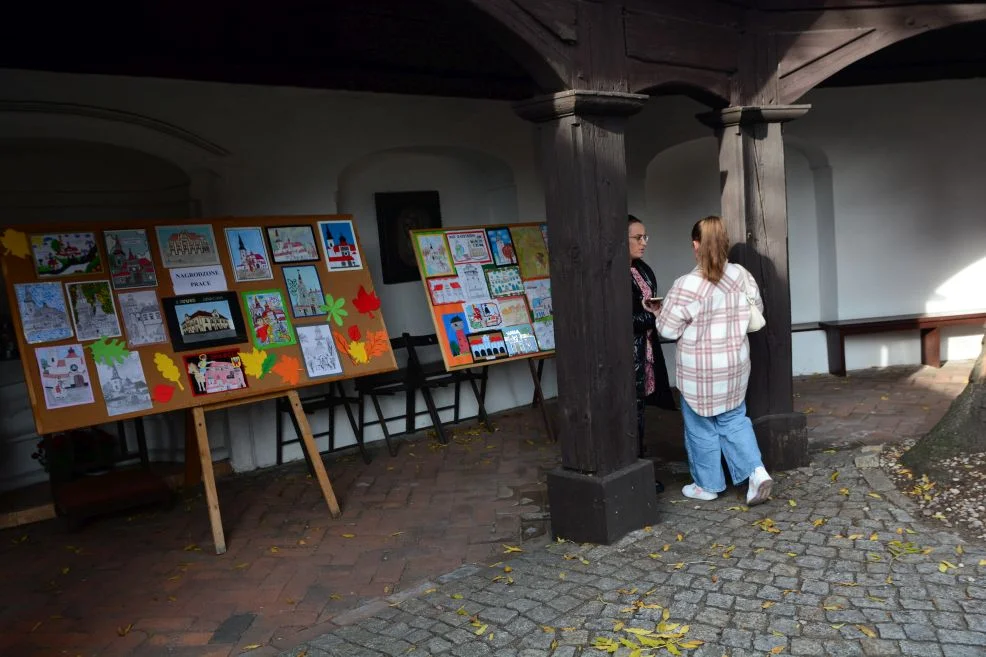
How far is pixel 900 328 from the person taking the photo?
9.22 meters

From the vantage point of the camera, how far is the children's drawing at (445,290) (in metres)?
7.03

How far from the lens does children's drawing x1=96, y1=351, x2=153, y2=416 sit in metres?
5.01

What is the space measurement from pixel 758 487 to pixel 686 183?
17.1 ft

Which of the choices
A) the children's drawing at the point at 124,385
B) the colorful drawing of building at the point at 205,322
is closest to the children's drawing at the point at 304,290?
the colorful drawing of building at the point at 205,322

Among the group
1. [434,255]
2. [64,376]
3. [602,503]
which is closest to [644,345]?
[602,503]

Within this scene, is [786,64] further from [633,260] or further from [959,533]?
[959,533]

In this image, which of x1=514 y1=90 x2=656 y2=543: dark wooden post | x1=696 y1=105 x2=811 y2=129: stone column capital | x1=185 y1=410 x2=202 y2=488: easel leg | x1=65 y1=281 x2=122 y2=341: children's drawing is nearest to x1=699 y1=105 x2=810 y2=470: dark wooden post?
x1=696 y1=105 x2=811 y2=129: stone column capital

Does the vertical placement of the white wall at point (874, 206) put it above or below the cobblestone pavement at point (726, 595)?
above

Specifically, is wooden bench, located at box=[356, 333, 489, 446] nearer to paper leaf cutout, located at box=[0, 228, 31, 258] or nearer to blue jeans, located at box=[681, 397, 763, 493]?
blue jeans, located at box=[681, 397, 763, 493]

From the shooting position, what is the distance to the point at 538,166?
29.4 feet

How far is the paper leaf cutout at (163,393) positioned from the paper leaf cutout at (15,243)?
1046 mm

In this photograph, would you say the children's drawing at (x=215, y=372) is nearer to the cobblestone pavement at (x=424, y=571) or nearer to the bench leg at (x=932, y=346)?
the cobblestone pavement at (x=424, y=571)

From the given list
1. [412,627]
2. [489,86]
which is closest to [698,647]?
[412,627]

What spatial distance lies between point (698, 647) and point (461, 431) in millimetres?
4623
